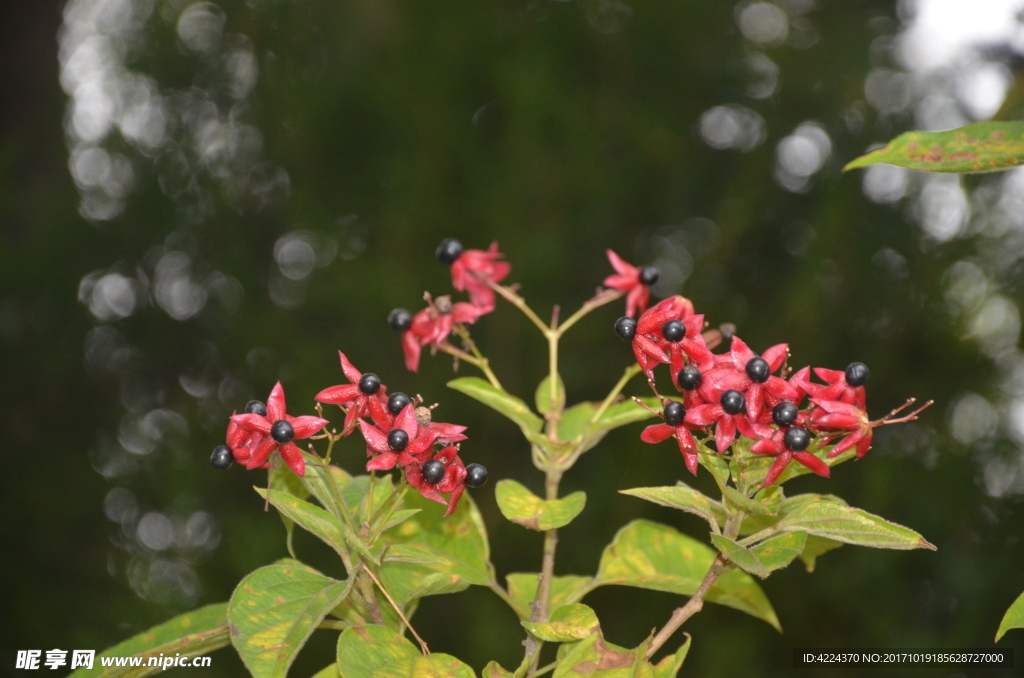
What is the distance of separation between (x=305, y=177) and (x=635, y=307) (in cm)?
218

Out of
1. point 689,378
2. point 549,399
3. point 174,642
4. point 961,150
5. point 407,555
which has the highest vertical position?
point 961,150

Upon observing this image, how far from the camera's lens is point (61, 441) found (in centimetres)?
294

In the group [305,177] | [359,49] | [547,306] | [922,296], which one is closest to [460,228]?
[547,306]

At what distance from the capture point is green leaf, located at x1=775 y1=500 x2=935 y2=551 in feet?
1.94

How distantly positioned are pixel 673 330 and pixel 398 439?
0.25 m

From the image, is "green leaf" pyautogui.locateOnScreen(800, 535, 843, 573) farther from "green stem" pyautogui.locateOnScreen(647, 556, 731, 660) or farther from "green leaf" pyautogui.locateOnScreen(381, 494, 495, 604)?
"green leaf" pyautogui.locateOnScreen(381, 494, 495, 604)

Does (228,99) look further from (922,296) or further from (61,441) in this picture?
(922,296)

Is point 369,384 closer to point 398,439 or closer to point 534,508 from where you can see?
point 398,439

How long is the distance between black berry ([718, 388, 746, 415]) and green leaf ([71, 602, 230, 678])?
521mm

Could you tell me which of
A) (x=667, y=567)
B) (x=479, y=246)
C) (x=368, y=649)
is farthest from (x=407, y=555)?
(x=479, y=246)

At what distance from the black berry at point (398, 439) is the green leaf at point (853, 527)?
0.32 meters

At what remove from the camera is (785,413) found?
2.00ft

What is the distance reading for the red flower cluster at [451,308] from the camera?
967 mm

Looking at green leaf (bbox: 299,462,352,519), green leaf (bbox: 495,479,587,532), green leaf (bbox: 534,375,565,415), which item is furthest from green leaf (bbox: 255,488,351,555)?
green leaf (bbox: 534,375,565,415)
